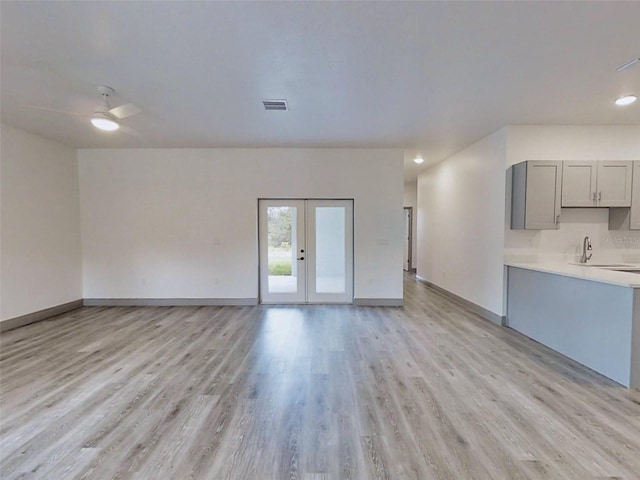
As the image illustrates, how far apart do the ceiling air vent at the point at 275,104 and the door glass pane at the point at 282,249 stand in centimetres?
227

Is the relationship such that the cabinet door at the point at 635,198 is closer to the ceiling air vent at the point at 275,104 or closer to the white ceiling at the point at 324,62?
the white ceiling at the point at 324,62

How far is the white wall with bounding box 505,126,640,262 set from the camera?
4336 mm

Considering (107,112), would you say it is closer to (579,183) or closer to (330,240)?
(330,240)

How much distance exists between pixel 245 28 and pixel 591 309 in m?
4.13

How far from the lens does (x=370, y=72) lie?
281 cm

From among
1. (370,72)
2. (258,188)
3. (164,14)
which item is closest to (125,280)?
(258,188)

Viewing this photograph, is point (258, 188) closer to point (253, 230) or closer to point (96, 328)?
point (253, 230)

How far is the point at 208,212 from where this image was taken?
18.4 feet

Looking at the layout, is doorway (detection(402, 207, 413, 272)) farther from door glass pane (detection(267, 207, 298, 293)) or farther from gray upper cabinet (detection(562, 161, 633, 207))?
gray upper cabinet (detection(562, 161, 633, 207))

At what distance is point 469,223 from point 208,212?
4.81 metres

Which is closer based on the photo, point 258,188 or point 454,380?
point 454,380

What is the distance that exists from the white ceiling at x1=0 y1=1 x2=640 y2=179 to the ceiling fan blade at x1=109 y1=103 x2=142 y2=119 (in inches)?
3.1

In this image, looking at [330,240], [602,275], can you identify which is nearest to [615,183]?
[602,275]

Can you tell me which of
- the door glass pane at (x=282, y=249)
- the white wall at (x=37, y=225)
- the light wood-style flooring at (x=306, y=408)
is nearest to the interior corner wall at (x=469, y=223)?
the light wood-style flooring at (x=306, y=408)
